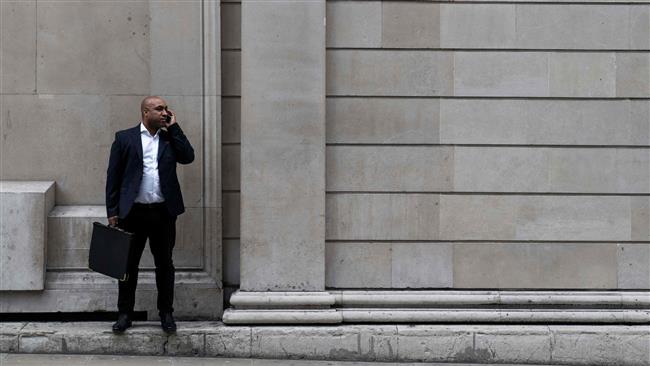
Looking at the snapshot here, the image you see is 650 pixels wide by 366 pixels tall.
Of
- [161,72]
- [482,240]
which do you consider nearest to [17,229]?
[161,72]

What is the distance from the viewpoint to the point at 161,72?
28.6 ft

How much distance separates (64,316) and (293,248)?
2221mm

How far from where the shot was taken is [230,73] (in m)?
8.83

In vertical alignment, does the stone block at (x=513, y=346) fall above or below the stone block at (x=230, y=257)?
below

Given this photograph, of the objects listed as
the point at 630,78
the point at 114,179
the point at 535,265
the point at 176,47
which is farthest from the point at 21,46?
the point at 630,78

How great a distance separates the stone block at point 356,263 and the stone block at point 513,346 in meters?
1.05

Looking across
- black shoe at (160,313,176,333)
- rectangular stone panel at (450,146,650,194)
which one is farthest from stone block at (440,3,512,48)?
black shoe at (160,313,176,333)

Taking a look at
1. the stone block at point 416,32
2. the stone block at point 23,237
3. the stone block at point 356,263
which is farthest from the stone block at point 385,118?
the stone block at point 23,237

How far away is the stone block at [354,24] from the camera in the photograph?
8.79 m

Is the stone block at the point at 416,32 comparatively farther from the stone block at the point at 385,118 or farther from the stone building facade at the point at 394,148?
the stone block at the point at 385,118

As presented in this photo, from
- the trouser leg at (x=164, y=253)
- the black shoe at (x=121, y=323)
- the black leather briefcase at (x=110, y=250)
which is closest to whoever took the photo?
the black leather briefcase at (x=110, y=250)

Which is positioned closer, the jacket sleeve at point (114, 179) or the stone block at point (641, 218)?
the jacket sleeve at point (114, 179)

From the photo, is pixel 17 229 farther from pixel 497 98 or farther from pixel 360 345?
pixel 497 98

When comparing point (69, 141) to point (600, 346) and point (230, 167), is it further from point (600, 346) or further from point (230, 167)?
point (600, 346)
